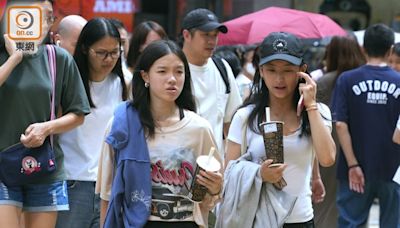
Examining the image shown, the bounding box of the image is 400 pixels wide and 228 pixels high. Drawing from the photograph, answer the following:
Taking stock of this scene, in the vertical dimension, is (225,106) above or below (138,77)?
below

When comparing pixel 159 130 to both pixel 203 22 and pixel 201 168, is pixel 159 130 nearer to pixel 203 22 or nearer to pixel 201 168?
pixel 201 168

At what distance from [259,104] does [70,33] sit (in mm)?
2043

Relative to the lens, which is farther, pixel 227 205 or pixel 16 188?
pixel 16 188

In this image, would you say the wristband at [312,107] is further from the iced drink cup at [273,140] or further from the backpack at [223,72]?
the backpack at [223,72]

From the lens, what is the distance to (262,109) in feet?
13.9

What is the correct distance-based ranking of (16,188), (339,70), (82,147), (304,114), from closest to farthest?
(304,114), (16,188), (82,147), (339,70)

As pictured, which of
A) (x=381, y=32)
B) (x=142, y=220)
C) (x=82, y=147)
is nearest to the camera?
(x=142, y=220)

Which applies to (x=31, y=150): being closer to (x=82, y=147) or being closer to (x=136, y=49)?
(x=82, y=147)

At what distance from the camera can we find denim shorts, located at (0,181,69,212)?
4.52 meters

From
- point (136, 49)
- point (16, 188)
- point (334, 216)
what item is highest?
point (136, 49)

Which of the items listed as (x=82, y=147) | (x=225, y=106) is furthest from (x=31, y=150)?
(x=225, y=106)

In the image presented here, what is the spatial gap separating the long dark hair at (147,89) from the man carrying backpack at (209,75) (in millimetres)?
1570

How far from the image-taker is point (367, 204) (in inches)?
263

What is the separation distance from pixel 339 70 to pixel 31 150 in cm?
347
